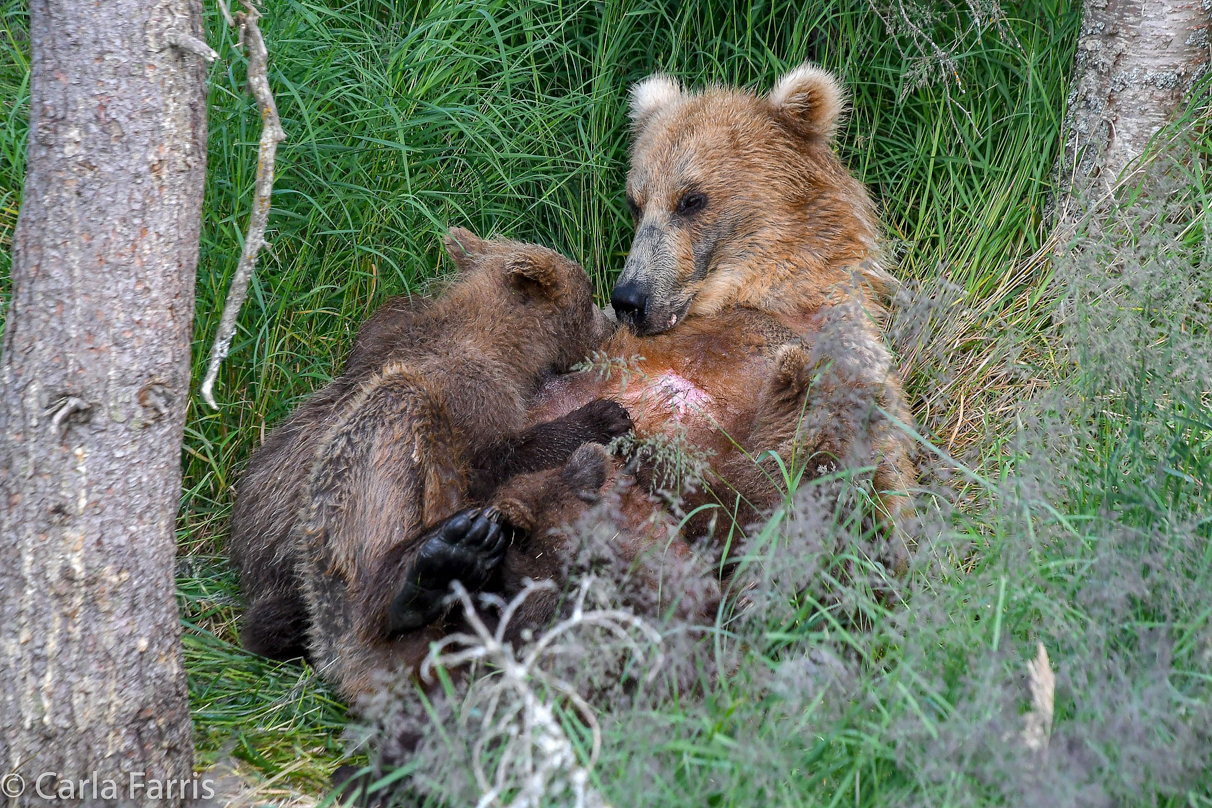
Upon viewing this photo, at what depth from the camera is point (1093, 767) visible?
200 cm

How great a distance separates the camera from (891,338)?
13.1 feet

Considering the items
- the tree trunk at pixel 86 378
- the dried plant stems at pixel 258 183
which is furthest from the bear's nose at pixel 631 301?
the tree trunk at pixel 86 378

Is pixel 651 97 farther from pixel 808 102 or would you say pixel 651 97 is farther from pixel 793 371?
pixel 793 371

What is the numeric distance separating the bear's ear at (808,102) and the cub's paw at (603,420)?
1446mm

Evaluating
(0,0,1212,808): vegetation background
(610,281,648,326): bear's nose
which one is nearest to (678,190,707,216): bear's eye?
(610,281,648,326): bear's nose

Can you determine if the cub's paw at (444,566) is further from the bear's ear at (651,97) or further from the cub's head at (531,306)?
the bear's ear at (651,97)

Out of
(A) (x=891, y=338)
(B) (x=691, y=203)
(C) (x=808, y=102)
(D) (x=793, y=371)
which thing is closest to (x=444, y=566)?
(D) (x=793, y=371)

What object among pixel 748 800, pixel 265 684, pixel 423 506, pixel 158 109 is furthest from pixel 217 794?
pixel 158 109

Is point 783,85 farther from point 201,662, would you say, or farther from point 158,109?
point 201,662

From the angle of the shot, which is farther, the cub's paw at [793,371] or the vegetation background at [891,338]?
the cub's paw at [793,371]

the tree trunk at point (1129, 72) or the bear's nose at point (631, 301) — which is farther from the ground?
the tree trunk at point (1129, 72)

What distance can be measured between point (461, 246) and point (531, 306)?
1.39ft

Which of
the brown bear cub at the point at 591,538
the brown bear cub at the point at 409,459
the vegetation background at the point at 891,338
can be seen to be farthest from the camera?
the brown bear cub at the point at 409,459

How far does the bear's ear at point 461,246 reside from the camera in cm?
394
